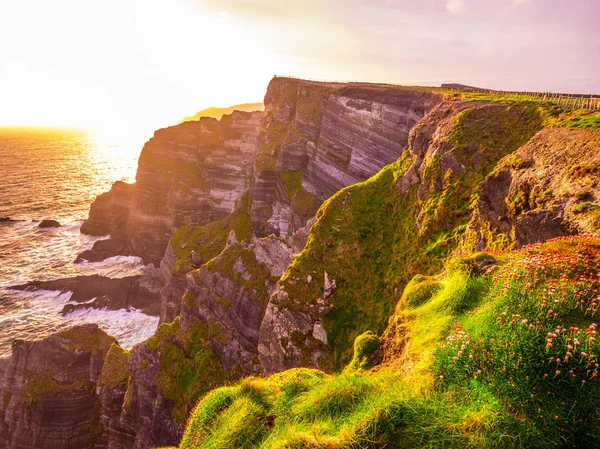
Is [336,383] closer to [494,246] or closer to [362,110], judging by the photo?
[494,246]

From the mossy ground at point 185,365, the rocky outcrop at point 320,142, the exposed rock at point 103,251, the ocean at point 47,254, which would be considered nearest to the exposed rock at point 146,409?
the mossy ground at point 185,365

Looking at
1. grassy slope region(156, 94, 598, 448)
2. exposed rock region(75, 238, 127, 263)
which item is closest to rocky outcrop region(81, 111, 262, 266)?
exposed rock region(75, 238, 127, 263)

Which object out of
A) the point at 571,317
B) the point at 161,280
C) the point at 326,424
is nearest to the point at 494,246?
the point at 571,317

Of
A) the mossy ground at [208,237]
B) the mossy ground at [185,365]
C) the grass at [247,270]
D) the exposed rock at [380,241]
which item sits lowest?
the mossy ground at [185,365]

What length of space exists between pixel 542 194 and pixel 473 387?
31.4 ft

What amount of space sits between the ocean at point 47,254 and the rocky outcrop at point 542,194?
157ft

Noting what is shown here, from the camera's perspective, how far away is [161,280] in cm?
5766

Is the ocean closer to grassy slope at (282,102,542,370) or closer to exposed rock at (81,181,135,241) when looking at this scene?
exposed rock at (81,181,135,241)

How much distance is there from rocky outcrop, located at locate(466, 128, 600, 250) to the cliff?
65mm

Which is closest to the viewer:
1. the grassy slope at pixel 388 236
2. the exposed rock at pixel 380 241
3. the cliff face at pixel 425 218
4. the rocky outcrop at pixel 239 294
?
the cliff face at pixel 425 218

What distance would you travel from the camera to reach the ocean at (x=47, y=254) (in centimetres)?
4947

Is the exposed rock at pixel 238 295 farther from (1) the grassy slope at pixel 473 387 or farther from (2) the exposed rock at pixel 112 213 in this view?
(2) the exposed rock at pixel 112 213

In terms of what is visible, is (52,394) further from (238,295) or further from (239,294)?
(239,294)

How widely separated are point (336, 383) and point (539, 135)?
16.8 m
